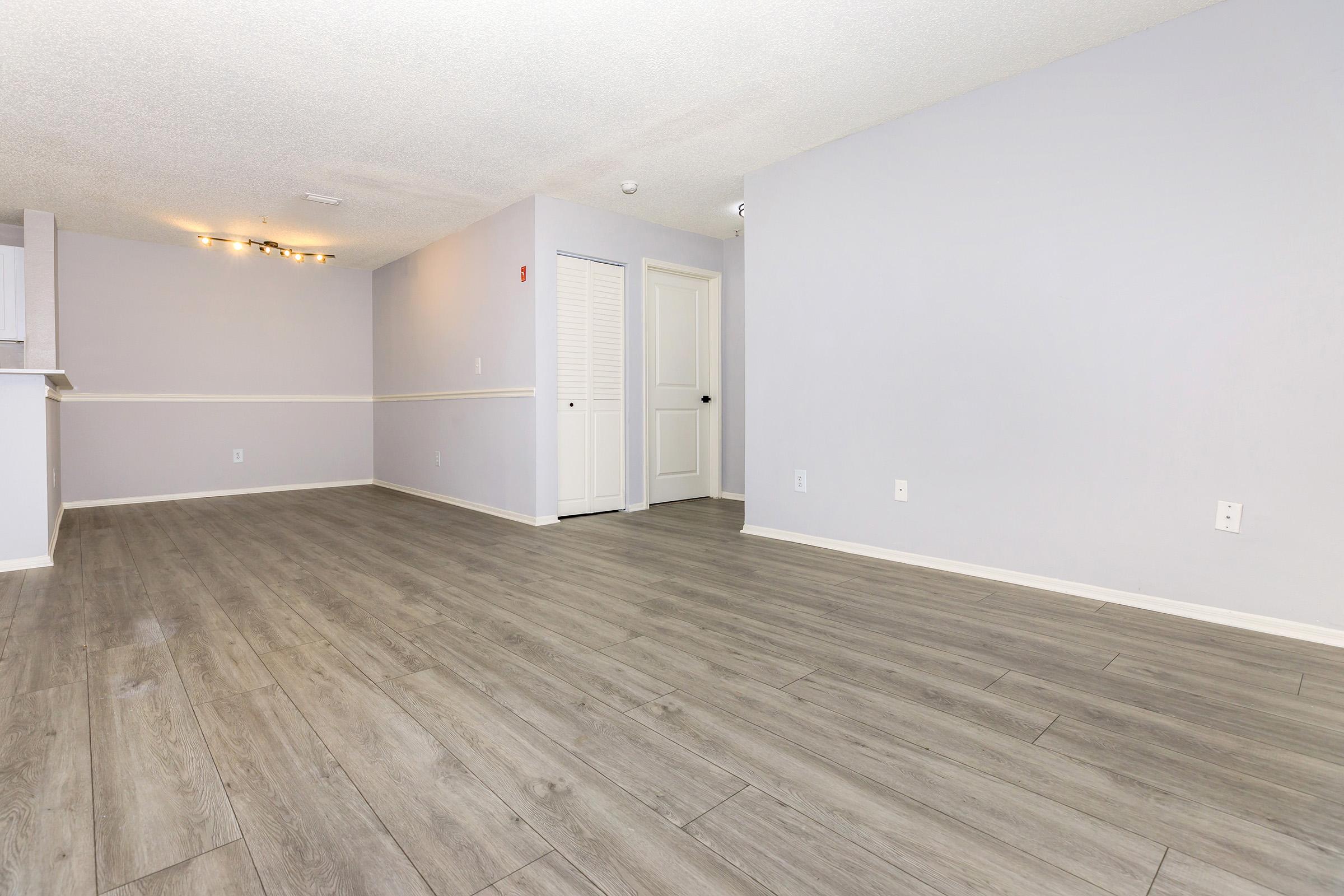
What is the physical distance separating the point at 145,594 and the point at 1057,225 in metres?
4.24

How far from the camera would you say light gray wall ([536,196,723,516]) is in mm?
4387

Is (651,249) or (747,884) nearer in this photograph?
(747,884)

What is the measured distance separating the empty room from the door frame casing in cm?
6

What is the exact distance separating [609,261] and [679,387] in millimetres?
1170

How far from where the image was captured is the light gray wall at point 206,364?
5.34 meters

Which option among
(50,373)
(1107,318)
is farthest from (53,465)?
(1107,318)

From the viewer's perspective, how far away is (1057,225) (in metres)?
2.69

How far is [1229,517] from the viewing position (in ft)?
7.63

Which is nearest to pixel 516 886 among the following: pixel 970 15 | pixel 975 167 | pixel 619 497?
pixel 970 15

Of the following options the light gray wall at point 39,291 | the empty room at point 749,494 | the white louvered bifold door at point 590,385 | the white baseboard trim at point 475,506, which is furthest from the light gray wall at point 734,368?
the light gray wall at point 39,291

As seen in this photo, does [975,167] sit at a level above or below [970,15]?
below

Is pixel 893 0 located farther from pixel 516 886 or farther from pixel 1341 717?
pixel 516 886

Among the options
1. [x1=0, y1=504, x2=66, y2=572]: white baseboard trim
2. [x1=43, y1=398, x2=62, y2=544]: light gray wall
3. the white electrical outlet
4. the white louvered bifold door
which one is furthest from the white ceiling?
[x1=0, y1=504, x2=66, y2=572]: white baseboard trim

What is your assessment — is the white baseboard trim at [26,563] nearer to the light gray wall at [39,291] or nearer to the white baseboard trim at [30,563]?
the white baseboard trim at [30,563]
